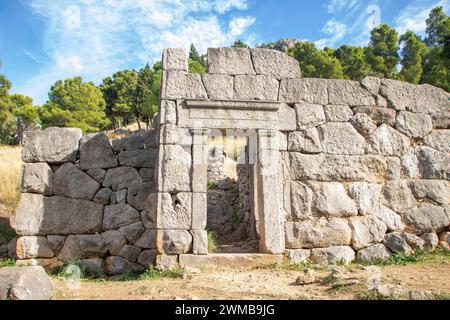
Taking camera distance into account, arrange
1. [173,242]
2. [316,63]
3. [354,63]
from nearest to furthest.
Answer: [173,242] < [354,63] < [316,63]

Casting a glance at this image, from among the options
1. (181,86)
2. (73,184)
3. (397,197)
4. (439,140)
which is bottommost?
(397,197)

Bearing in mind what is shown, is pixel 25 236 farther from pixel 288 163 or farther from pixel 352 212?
pixel 352 212

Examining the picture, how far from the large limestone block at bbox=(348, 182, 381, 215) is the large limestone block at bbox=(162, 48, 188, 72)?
11.3 feet

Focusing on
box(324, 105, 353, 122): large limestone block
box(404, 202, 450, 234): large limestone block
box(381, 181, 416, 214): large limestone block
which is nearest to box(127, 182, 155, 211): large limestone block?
box(324, 105, 353, 122): large limestone block

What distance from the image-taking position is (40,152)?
254 inches

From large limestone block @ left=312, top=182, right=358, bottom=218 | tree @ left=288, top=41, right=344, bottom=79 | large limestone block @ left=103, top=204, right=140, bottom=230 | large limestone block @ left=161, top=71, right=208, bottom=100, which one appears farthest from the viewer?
tree @ left=288, top=41, right=344, bottom=79

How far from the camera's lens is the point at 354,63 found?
21922 millimetres

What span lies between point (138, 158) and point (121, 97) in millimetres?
25249

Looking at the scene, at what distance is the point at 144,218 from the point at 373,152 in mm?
4158

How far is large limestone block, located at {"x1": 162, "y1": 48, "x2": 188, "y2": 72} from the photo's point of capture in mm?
5754

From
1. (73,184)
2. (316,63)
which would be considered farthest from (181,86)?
(316,63)

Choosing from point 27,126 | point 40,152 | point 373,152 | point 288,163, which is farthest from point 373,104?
point 27,126

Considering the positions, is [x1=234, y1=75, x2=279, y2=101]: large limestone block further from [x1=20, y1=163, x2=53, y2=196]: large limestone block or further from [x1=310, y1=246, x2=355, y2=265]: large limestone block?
[x1=20, y1=163, x2=53, y2=196]: large limestone block

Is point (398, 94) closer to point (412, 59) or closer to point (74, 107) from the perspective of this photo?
point (412, 59)
